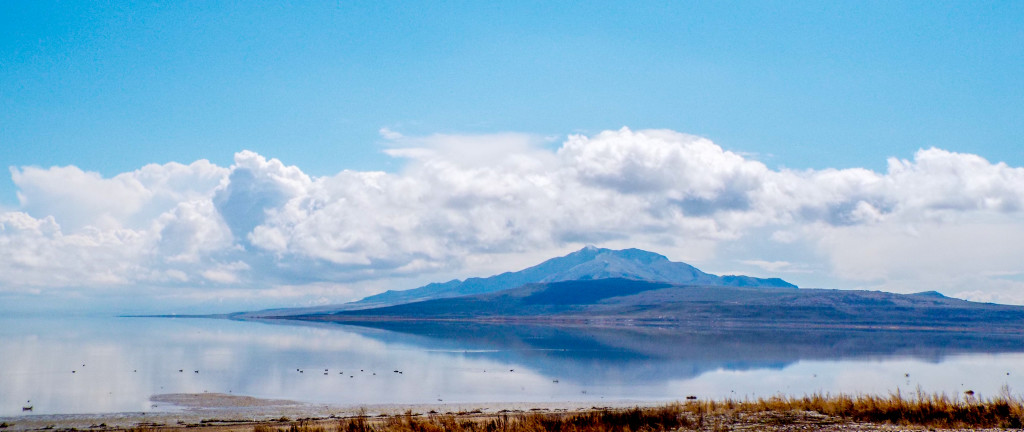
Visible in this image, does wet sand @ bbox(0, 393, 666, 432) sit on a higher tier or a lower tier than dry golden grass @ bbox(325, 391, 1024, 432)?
lower

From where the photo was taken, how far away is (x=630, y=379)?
137 ft

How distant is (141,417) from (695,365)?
117 feet

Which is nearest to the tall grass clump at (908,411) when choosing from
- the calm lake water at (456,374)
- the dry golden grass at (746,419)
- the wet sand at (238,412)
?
the dry golden grass at (746,419)

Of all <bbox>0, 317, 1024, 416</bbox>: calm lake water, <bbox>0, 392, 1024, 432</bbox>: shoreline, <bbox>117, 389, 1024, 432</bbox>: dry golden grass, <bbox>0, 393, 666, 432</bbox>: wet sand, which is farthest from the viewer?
<bbox>0, 317, 1024, 416</bbox>: calm lake water

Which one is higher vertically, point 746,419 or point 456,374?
point 746,419

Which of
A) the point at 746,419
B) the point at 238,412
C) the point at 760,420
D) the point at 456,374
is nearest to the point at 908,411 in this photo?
the point at 760,420

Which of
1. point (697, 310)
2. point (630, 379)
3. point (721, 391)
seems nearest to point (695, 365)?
point (630, 379)

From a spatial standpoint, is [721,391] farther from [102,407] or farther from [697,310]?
[697,310]

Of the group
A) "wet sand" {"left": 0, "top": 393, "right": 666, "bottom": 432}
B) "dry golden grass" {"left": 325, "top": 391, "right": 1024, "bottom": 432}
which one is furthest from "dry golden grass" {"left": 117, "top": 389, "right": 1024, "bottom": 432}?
"wet sand" {"left": 0, "top": 393, "right": 666, "bottom": 432}

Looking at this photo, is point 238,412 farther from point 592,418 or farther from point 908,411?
point 908,411

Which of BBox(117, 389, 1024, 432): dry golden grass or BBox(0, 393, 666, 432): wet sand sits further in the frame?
BBox(0, 393, 666, 432): wet sand

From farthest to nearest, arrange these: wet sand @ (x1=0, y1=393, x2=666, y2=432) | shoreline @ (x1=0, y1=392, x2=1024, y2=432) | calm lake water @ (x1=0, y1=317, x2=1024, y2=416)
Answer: calm lake water @ (x1=0, y1=317, x2=1024, y2=416) → wet sand @ (x1=0, y1=393, x2=666, y2=432) → shoreline @ (x1=0, y1=392, x2=1024, y2=432)

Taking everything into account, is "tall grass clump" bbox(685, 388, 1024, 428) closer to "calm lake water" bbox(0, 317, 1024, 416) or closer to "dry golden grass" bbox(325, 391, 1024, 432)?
"dry golden grass" bbox(325, 391, 1024, 432)

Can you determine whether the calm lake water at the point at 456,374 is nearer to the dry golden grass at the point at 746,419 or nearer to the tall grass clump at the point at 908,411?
the tall grass clump at the point at 908,411
